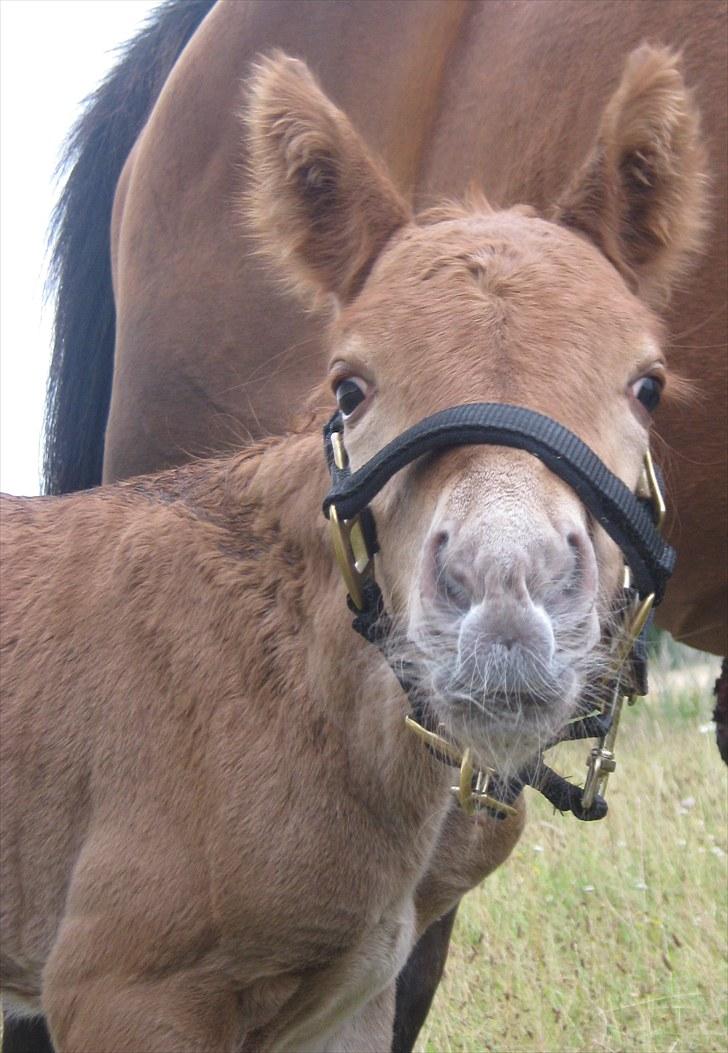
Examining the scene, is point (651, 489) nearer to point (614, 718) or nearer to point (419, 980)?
point (614, 718)

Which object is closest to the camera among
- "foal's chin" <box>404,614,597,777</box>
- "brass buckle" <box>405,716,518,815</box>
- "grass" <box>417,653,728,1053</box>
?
"foal's chin" <box>404,614,597,777</box>

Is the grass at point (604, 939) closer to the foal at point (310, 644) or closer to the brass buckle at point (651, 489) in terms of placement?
the foal at point (310, 644)

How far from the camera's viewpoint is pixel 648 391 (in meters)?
2.83

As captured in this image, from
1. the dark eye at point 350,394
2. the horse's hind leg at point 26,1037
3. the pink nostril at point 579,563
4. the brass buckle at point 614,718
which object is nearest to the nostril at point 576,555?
the pink nostril at point 579,563

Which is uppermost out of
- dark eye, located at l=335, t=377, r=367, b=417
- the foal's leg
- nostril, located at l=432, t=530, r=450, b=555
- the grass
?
dark eye, located at l=335, t=377, r=367, b=417

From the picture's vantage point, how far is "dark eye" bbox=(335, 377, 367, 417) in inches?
112

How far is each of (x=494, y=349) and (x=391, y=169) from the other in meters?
2.00

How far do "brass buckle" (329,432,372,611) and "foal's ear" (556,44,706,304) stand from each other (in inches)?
33.5

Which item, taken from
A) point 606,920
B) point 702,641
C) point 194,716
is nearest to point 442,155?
point 702,641

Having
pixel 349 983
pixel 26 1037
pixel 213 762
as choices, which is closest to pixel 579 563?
pixel 213 762

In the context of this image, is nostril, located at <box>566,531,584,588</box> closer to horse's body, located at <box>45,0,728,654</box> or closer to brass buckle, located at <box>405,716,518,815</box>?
brass buckle, located at <box>405,716,518,815</box>

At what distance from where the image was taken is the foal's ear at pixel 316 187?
3217 millimetres

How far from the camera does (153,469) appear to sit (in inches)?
190

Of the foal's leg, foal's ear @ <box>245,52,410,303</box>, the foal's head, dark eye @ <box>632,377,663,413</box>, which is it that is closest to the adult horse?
the foal's head
